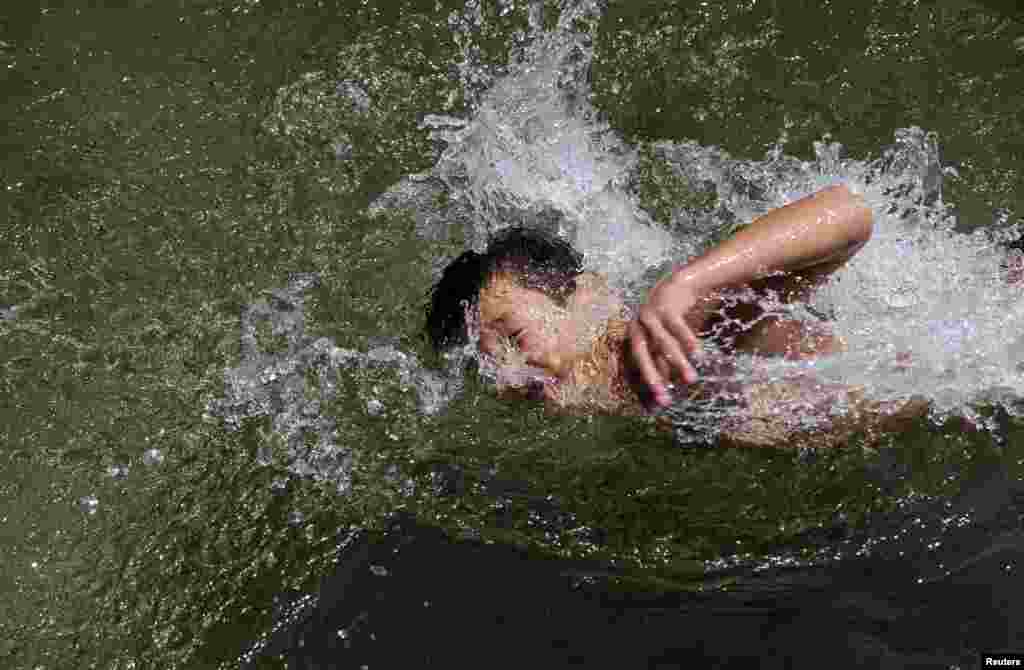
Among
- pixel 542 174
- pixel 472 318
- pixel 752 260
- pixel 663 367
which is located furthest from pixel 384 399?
pixel 752 260

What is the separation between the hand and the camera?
2.37 m

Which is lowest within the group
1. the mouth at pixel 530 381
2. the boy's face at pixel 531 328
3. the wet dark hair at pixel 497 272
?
the mouth at pixel 530 381

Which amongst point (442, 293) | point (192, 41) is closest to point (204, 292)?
point (442, 293)

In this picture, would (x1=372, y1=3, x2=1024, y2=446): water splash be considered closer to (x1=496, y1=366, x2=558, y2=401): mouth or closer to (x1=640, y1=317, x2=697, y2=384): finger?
(x1=496, y1=366, x2=558, y2=401): mouth

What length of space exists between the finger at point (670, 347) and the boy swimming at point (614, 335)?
29 cm

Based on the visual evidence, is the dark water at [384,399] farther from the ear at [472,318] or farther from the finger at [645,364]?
the finger at [645,364]

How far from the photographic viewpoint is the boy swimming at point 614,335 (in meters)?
2.79

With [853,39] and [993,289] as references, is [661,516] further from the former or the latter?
[853,39]

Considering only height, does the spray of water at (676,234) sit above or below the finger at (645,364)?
above

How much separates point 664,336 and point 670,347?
0.03 metres

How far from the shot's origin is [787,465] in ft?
9.99

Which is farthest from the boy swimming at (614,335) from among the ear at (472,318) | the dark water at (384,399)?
the dark water at (384,399)

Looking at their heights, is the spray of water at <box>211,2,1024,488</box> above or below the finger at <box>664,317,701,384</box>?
above

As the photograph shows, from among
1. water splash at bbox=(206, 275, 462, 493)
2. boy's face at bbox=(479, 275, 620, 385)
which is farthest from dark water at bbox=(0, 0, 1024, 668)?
boy's face at bbox=(479, 275, 620, 385)
